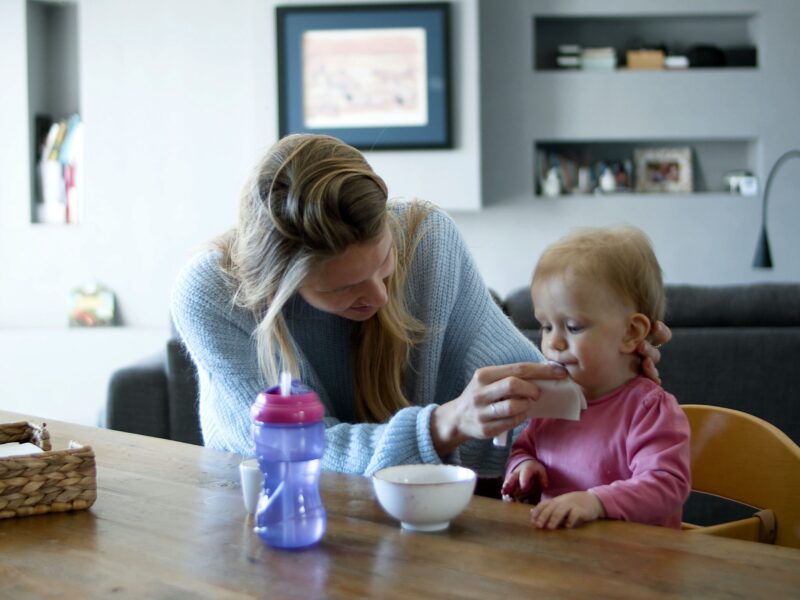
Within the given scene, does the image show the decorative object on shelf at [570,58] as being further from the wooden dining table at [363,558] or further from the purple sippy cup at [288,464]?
the purple sippy cup at [288,464]

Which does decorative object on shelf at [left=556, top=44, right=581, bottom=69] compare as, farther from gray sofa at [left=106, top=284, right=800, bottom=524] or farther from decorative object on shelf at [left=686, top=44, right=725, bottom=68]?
gray sofa at [left=106, top=284, right=800, bottom=524]

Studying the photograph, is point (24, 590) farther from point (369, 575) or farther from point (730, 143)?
point (730, 143)

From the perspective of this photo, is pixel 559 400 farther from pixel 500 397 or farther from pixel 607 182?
pixel 607 182

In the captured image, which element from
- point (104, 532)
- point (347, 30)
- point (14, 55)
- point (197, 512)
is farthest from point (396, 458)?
point (14, 55)

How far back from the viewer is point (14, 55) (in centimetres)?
530

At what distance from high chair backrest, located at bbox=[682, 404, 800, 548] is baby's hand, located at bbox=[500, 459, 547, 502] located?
216mm

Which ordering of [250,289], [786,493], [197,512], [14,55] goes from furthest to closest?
[14,55] → [250,289] → [786,493] → [197,512]

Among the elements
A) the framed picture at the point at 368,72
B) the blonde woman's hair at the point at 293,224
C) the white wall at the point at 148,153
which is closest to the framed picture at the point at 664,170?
the framed picture at the point at 368,72

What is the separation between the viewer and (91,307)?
543 cm

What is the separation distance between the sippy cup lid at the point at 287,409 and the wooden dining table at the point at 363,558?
13 cm

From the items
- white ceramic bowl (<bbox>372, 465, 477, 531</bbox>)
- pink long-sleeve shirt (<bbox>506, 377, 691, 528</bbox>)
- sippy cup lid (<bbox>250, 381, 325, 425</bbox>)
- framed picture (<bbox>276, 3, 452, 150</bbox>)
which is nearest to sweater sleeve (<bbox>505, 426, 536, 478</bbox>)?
pink long-sleeve shirt (<bbox>506, 377, 691, 528</bbox>)

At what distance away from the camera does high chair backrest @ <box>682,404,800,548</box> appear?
1315 mm

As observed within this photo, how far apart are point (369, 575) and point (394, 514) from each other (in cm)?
14

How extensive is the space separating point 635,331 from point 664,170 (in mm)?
4626
